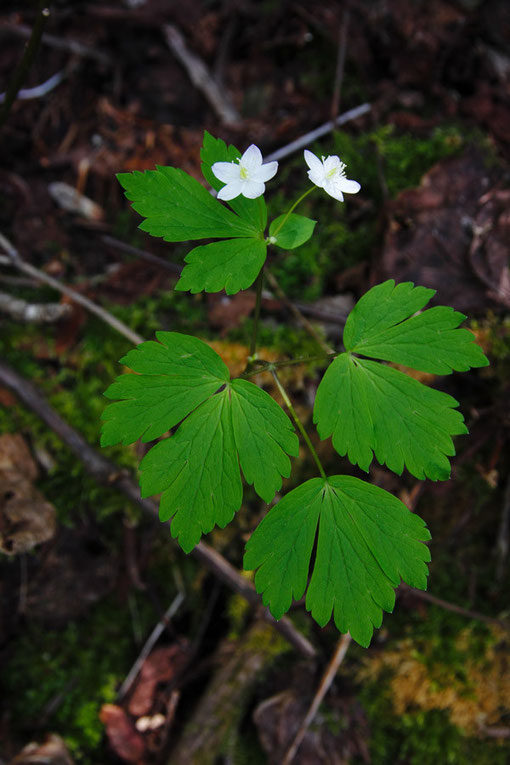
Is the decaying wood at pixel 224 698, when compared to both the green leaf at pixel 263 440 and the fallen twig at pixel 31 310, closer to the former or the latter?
the green leaf at pixel 263 440

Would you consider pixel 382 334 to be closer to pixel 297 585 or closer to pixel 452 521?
pixel 297 585

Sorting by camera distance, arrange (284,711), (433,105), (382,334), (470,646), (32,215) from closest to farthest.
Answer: (382,334) < (284,711) < (470,646) < (32,215) < (433,105)

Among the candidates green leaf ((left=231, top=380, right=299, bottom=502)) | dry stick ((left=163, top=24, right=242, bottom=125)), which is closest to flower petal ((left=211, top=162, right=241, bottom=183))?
green leaf ((left=231, top=380, right=299, bottom=502))

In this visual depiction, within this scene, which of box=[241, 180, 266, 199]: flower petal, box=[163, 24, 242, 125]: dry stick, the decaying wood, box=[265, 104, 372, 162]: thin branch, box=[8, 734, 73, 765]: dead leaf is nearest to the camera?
box=[241, 180, 266, 199]: flower petal

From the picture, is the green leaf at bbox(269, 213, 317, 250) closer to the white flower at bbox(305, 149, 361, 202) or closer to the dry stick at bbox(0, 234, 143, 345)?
the white flower at bbox(305, 149, 361, 202)

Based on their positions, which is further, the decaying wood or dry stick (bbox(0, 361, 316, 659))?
the decaying wood

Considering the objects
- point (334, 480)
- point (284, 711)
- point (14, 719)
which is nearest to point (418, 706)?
point (284, 711)

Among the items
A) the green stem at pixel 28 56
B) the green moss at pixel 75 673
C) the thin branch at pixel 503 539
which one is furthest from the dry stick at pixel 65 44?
the thin branch at pixel 503 539
